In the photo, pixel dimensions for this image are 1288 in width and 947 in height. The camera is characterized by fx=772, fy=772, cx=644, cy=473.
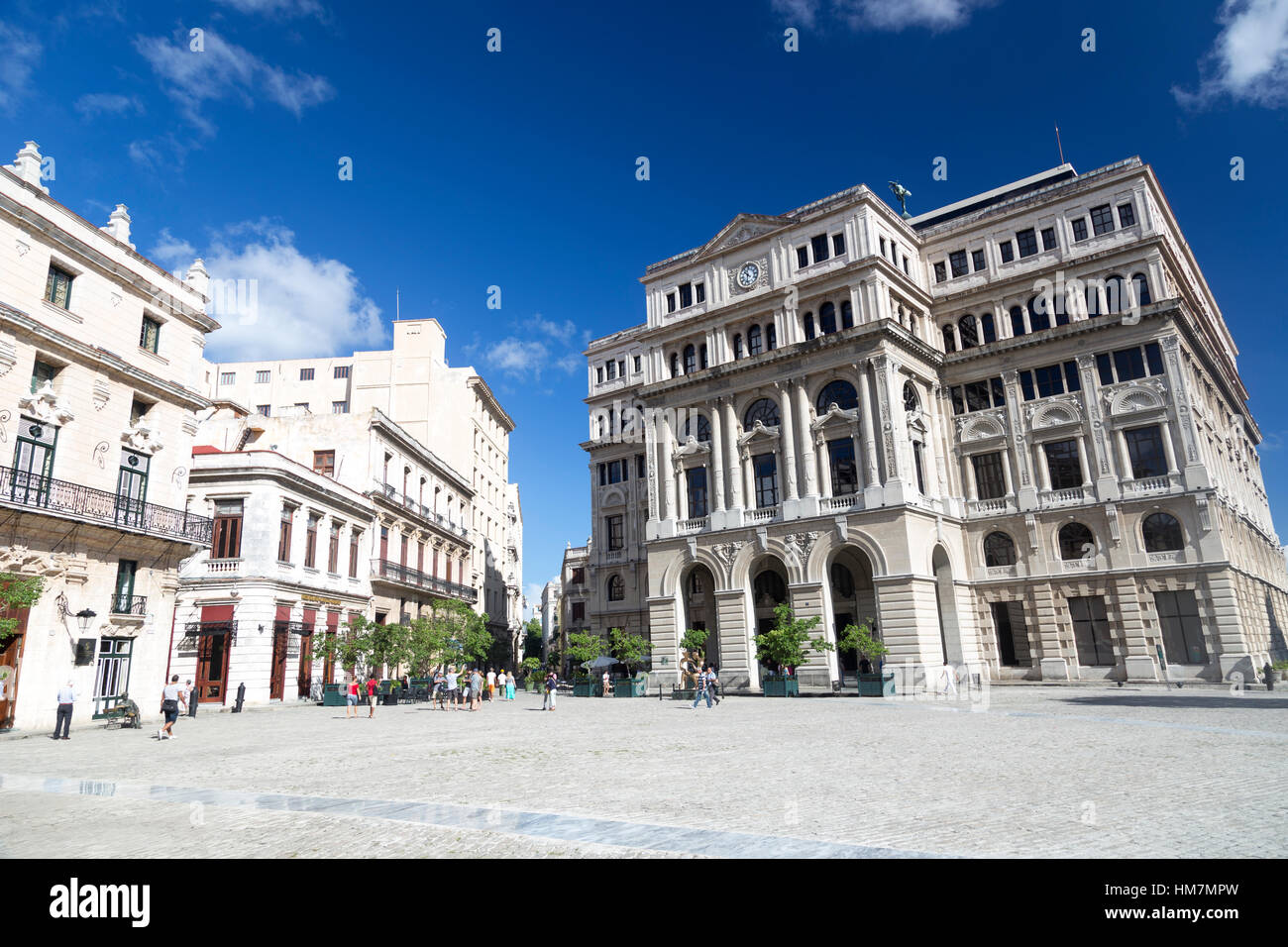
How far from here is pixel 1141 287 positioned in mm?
38625

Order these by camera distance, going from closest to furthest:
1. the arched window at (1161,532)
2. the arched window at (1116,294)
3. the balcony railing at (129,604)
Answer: the balcony railing at (129,604) → the arched window at (1161,532) → the arched window at (1116,294)

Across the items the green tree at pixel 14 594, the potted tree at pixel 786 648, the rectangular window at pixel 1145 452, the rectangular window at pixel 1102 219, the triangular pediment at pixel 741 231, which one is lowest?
the potted tree at pixel 786 648

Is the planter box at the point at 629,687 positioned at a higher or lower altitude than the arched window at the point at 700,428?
lower

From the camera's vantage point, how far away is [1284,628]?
151 feet

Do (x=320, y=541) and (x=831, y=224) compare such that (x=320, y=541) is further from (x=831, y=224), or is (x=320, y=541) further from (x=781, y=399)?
(x=831, y=224)

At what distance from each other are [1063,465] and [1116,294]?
8.99 metres

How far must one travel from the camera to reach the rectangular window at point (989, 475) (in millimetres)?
41812

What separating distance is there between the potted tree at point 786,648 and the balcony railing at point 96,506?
2343cm

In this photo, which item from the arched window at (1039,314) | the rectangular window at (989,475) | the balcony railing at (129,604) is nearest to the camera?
the balcony railing at (129,604)

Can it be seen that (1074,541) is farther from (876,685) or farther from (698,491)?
(698,491)

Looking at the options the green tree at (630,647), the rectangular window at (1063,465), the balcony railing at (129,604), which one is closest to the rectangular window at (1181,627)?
the rectangular window at (1063,465)

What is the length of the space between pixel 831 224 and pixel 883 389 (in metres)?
9.98

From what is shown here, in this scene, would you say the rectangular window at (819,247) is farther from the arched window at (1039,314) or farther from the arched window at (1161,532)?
the arched window at (1161,532)
